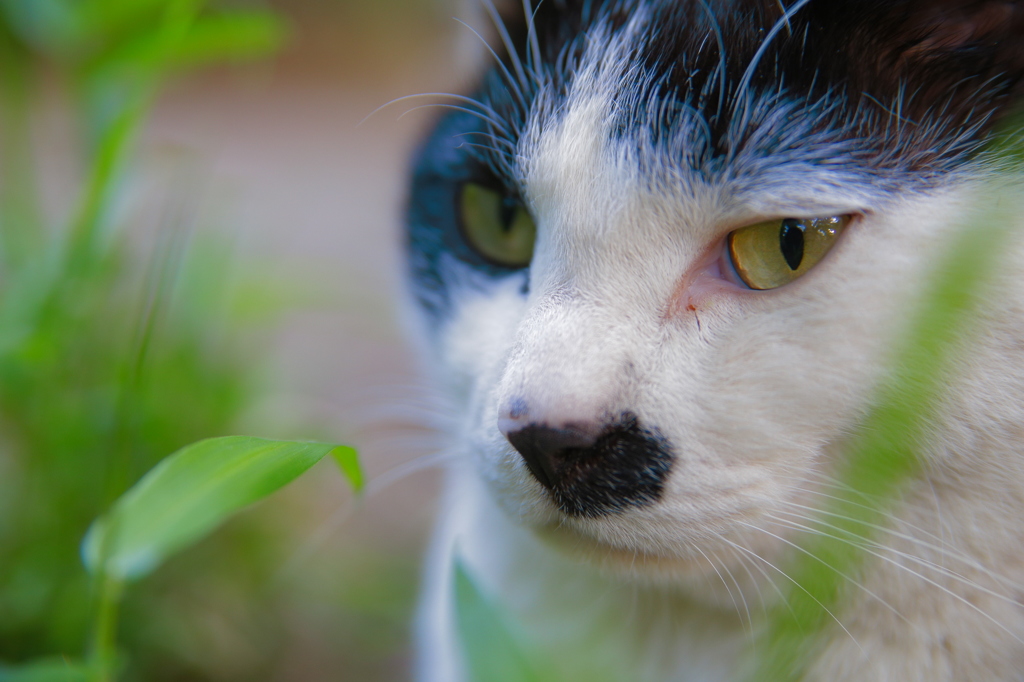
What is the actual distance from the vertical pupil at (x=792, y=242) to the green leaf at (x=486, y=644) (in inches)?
12.2

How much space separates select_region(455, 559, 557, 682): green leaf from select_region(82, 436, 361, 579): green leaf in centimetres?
13

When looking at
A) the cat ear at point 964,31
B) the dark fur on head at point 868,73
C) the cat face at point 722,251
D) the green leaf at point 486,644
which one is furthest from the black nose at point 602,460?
the cat ear at point 964,31

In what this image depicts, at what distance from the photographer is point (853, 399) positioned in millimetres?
471

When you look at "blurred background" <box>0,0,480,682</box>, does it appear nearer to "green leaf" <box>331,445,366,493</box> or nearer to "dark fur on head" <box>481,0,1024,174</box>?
"green leaf" <box>331,445,366,493</box>

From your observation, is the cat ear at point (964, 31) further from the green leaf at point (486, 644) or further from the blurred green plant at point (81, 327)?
the blurred green plant at point (81, 327)

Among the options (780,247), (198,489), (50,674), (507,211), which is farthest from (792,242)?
(50,674)

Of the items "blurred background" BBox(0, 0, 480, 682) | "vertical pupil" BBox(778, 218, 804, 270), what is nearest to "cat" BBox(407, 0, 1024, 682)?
"vertical pupil" BBox(778, 218, 804, 270)

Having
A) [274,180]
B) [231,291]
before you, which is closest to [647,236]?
[231,291]

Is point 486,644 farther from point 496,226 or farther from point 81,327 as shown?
point 81,327

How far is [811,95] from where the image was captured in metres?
0.52

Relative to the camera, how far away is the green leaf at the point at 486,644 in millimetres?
412

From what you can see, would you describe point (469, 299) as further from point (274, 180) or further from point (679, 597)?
point (274, 180)

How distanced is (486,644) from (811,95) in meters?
0.44

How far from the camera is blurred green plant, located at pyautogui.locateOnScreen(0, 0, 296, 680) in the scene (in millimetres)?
771
